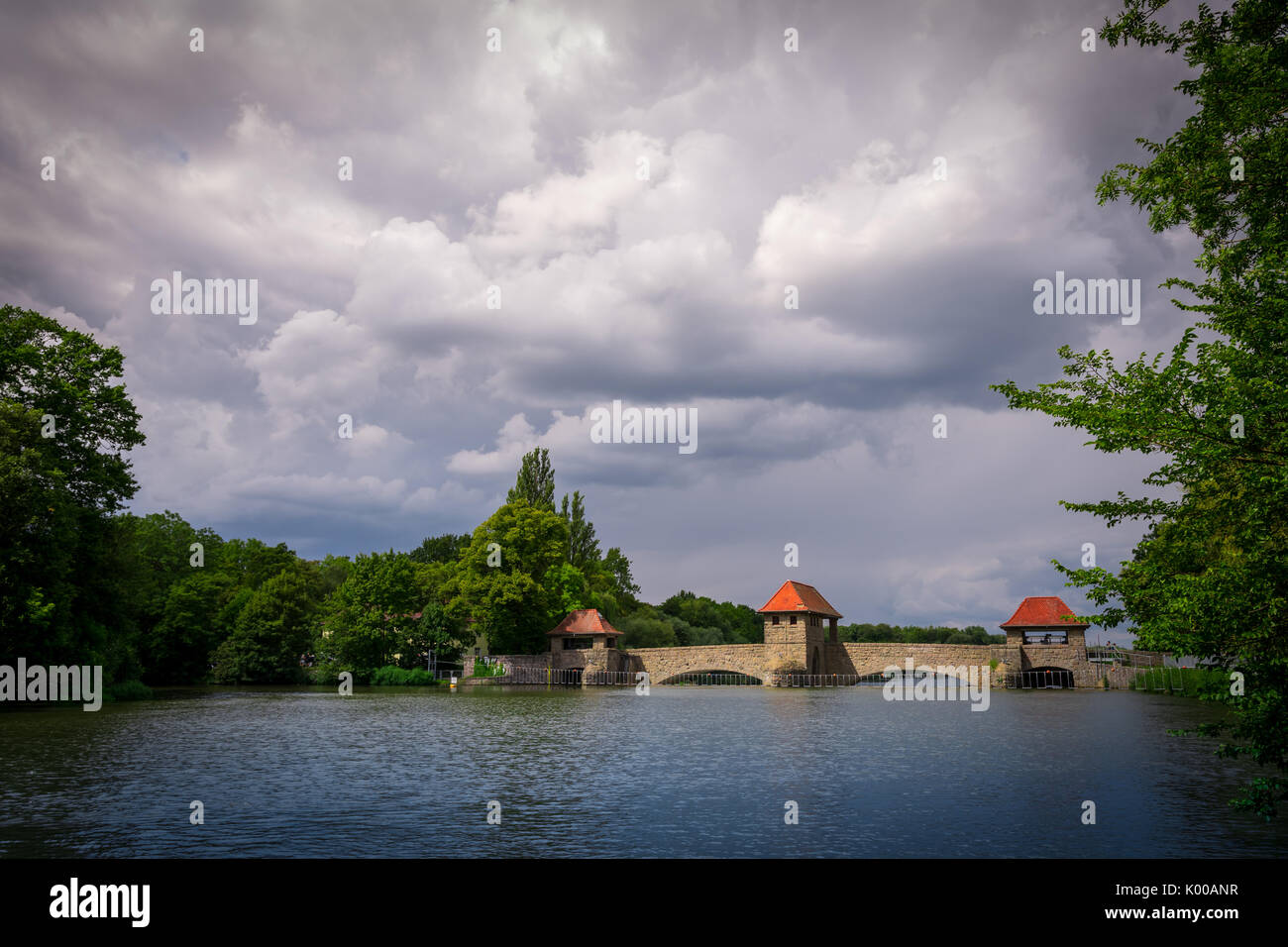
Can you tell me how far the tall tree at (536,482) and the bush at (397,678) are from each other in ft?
66.0

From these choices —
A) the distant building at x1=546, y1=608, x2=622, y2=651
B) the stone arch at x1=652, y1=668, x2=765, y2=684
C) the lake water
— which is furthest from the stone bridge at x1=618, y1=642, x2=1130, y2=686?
the lake water

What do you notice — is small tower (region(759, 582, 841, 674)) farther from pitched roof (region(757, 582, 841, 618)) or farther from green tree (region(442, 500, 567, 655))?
green tree (region(442, 500, 567, 655))

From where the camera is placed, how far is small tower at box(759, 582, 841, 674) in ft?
244

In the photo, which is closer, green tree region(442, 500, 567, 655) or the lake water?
the lake water

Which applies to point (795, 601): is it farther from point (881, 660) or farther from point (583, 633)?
point (583, 633)

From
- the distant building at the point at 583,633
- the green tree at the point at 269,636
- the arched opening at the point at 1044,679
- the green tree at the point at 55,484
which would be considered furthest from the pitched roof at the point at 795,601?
the green tree at the point at 55,484

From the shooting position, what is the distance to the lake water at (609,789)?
40.3ft

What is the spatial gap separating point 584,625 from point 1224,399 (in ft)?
226

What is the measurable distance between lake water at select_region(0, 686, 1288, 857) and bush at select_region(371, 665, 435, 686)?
3969 centimetres

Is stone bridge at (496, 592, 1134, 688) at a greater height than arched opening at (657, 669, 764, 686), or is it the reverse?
stone bridge at (496, 592, 1134, 688)

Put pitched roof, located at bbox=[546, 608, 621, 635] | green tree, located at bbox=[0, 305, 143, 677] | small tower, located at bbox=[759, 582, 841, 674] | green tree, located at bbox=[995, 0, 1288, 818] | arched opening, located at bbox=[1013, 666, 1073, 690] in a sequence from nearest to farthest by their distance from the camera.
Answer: green tree, located at bbox=[995, 0, 1288, 818], green tree, located at bbox=[0, 305, 143, 677], arched opening, located at bbox=[1013, 666, 1073, 690], small tower, located at bbox=[759, 582, 841, 674], pitched roof, located at bbox=[546, 608, 621, 635]

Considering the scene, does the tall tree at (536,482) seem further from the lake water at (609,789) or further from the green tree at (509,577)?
the lake water at (609,789)
